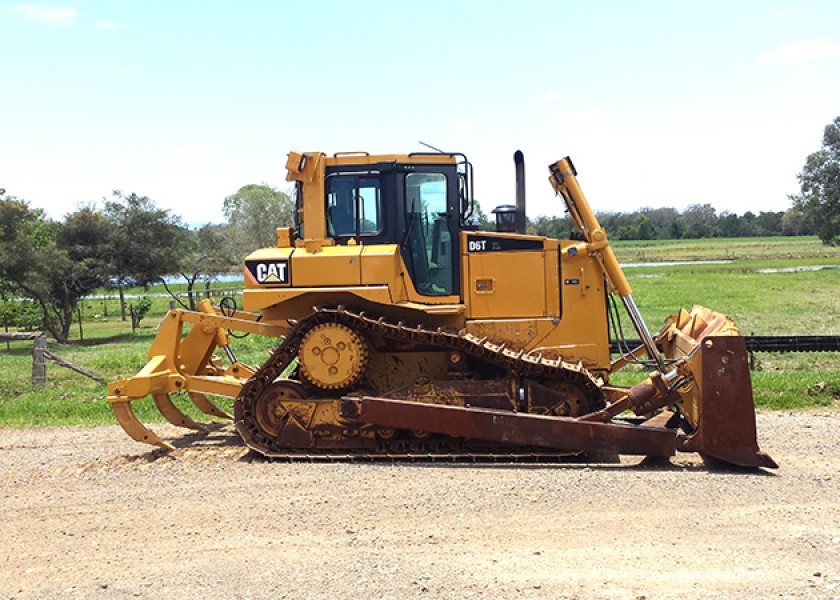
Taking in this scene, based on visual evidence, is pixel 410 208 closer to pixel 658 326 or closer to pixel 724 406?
pixel 724 406

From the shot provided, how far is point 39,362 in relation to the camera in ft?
57.6

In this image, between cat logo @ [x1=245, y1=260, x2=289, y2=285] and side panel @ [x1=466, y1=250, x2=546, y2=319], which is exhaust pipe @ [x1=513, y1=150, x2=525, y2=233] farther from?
cat logo @ [x1=245, y1=260, x2=289, y2=285]

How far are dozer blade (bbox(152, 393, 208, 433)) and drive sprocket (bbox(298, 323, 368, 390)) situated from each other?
2.26 m

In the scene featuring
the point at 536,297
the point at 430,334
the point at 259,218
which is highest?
the point at 259,218

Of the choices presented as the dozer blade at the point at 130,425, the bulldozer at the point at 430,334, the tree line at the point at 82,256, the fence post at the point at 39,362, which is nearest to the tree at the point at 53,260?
the tree line at the point at 82,256

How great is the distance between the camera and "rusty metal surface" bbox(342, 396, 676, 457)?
9242 millimetres

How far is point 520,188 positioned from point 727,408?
3.43 m

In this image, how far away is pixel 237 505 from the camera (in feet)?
26.5

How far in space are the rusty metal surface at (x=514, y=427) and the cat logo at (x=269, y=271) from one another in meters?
1.60

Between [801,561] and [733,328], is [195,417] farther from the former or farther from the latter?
[801,561]

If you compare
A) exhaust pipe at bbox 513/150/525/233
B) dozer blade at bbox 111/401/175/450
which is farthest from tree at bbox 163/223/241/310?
exhaust pipe at bbox 513/150/525/233

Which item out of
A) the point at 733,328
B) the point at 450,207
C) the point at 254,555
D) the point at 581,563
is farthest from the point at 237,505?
the point at 733,328

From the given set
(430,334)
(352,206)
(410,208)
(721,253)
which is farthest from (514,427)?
(721,253)

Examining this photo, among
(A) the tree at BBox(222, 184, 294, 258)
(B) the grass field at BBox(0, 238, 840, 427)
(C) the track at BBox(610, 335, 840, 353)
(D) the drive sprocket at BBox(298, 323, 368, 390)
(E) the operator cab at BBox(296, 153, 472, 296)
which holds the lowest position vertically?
(B) the grass field at BBox(0, 238, 840, 427)
